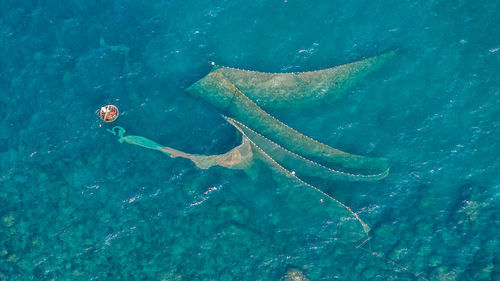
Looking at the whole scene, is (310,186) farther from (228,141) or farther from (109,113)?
(109,113)

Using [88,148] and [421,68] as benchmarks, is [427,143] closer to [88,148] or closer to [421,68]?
[421,68]

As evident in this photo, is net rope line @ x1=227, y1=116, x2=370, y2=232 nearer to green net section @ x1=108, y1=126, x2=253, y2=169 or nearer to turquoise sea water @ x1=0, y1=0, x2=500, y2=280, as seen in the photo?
turquoise sea water @ x1=0, y1=0, x2=500, y2=280

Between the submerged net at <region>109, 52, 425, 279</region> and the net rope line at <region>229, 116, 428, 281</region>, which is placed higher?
the submerged net at <region>109, 52, 425, 279</region>

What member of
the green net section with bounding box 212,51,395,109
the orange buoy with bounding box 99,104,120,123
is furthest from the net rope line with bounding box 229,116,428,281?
the orange buoy with bounding box 99,104,120,123

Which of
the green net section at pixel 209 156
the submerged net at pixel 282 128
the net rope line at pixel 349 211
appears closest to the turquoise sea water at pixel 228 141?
the net rope line at pixel 349 211

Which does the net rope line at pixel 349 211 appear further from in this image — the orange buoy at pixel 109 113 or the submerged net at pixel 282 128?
the orange buoy at pixel 109 113
